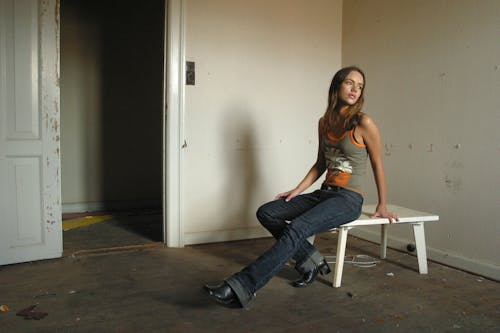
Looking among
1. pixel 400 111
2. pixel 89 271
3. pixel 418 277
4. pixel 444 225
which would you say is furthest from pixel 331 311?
pixel 400 111

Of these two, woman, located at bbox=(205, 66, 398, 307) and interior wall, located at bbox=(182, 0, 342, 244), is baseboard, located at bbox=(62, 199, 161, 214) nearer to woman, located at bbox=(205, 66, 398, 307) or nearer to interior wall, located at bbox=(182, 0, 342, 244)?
interior wall, located at bbox=(182, 0, 342, 244)

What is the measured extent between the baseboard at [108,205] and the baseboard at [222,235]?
5.69 feet

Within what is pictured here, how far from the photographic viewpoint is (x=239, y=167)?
333 cm

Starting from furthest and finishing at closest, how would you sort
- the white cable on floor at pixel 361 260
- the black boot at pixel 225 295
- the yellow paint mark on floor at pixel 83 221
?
the yellow paint mark on floor at pixel 83 221 < the white cable on floor at pixel 361 260 < the black boot at pixel 225 295

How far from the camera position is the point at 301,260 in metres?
2.33

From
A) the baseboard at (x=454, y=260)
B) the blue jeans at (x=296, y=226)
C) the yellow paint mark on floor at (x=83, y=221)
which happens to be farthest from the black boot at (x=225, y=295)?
the yellow paint mark on floor at (x=83, y=221)

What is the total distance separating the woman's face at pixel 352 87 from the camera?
2.26 meters

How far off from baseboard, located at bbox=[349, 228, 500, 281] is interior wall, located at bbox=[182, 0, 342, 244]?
36.3 inches

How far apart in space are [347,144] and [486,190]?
1.01 meters

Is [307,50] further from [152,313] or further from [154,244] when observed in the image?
[152,313]

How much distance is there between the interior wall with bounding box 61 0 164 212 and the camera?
14.4 ft

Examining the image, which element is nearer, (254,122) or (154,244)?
(154,244)

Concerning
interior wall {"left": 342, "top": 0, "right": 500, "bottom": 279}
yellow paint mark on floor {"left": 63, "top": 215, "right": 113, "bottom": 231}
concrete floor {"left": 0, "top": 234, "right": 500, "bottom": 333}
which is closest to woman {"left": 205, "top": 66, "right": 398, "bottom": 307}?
concrete floor {"left": 0, "top": 234, "right": 500, "bottom": 333}

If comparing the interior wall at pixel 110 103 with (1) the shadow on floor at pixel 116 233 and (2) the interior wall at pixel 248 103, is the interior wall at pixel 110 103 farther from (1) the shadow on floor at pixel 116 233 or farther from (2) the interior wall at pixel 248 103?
(2) the interior wall at pixel 248 103
